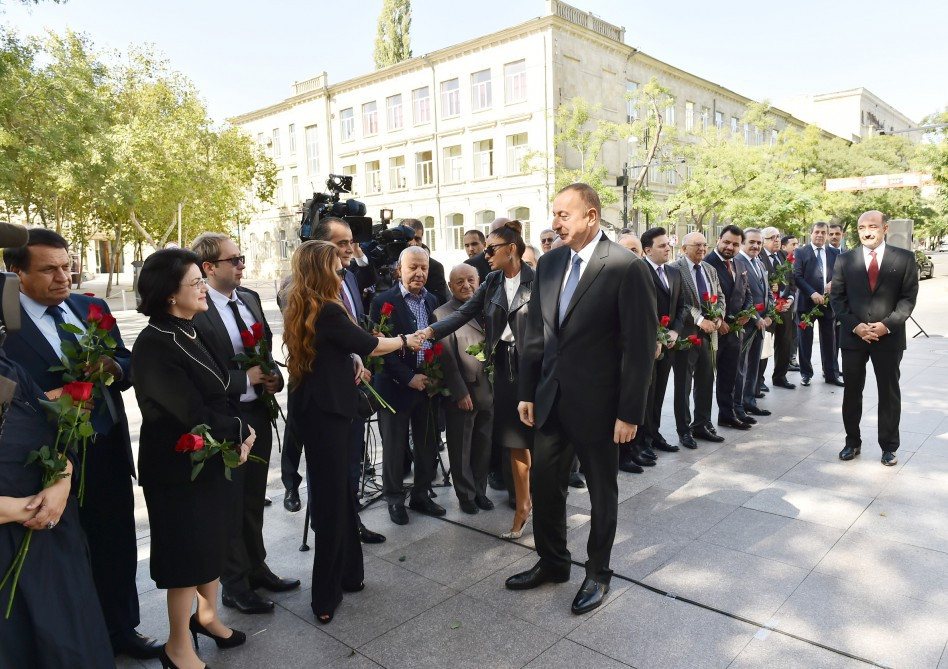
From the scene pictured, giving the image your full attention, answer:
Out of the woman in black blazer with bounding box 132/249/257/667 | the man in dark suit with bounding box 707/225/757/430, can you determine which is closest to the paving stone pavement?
the woman in black blazer with bounding box 132/249/257/667

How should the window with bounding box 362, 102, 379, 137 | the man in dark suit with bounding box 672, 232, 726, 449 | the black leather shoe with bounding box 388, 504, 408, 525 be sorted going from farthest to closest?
the window with bounding box 362, 102, 379, 137 → the man in dark suit with bounding box 672, 232, 726, 449 → the black leather shoe with bounding box 388, 504, 408, 525

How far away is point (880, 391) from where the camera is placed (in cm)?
585

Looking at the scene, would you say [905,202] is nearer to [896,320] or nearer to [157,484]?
[896,320]

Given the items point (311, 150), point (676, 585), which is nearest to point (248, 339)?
point (676, 585)

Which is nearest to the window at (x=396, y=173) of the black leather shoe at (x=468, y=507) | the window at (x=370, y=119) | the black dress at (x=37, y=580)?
the window at (x=370, y=119)

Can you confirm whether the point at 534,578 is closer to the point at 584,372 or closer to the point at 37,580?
the point at 584,372

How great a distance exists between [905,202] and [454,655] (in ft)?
163

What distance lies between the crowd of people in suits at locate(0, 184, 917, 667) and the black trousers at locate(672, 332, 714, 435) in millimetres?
1168

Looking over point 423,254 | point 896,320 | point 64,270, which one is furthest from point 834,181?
point 64,270

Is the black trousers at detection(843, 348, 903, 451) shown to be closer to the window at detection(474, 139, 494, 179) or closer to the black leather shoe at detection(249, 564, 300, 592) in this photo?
the black leather shoe at detection(249, 564, 300, 592)

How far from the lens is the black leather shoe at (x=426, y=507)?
4980 millimetres

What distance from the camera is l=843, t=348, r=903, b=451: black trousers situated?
227 inches

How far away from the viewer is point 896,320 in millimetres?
5656

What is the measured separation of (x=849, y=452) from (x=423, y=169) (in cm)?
3713
